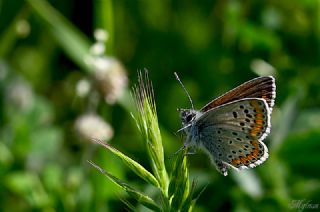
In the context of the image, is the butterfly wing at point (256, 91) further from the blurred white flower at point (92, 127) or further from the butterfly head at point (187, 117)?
the blurred white flower at point (92, 127)

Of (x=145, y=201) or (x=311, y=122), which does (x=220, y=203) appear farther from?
(x=145, y=201)

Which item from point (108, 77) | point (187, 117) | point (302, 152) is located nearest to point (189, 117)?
point (187, 117)

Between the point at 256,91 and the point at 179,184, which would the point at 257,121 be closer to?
the point at 256,91

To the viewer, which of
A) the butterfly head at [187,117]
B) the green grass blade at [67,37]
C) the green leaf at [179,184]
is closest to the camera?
the green leaf at [179,184]

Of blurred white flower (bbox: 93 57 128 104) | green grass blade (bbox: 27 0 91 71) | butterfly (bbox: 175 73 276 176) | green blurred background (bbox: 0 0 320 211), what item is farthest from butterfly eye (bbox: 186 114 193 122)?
green grass blade (bbox: 27 0 91 71)

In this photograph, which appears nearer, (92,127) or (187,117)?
(187,117)

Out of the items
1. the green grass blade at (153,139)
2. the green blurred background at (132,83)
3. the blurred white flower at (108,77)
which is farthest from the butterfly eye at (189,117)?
the blurred white flower at (108,77)

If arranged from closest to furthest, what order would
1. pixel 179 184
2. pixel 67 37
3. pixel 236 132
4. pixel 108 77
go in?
pixel 179 184 < pixel 236 132 < pixel 108 77 < pixel 67 37
